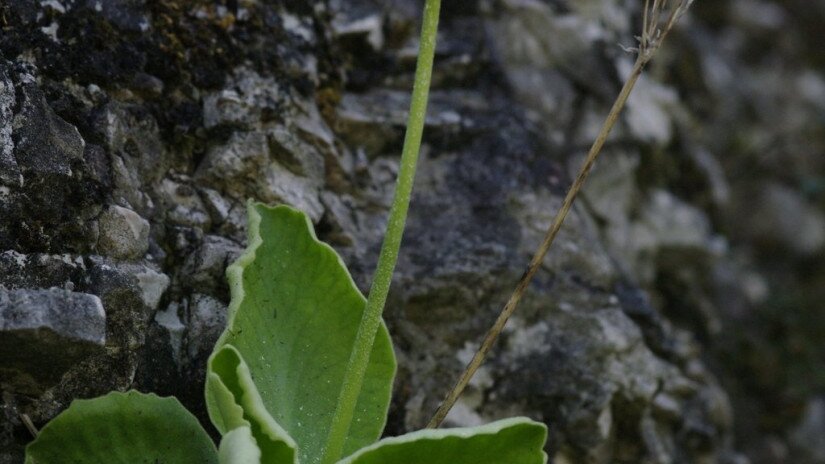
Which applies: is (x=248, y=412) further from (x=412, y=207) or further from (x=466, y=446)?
(x=412, y=207)

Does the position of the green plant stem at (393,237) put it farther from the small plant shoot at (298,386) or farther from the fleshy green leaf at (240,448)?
the fleshy green leaf at (240,448)

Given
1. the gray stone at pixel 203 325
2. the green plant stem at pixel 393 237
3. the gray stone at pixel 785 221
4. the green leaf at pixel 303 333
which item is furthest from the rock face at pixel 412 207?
the gray stone at pixel 785 221

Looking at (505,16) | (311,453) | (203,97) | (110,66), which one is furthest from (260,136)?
(505,16)

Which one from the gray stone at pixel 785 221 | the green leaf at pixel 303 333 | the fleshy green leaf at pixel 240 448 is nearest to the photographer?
the fleshy green leaf at pixel 240 448

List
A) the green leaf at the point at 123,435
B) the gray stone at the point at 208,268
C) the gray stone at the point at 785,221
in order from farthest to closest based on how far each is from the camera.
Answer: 1. the gray stone at the point at 785,221
2. the gray stone at the point at 208,268
3. the green leaf at the point at 123,435

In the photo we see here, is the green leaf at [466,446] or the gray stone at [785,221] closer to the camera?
the green leaf at [466,446]

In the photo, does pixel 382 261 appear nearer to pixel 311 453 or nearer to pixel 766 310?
pixel 311 453

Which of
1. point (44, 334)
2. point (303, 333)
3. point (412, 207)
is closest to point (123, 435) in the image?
point (44, 334)

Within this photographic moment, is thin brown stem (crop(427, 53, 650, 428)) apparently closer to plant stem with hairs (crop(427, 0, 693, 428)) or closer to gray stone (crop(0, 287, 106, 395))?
plant stem with hairs (crop(427, 0, 693, 428))

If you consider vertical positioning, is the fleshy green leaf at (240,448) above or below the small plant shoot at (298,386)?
above
